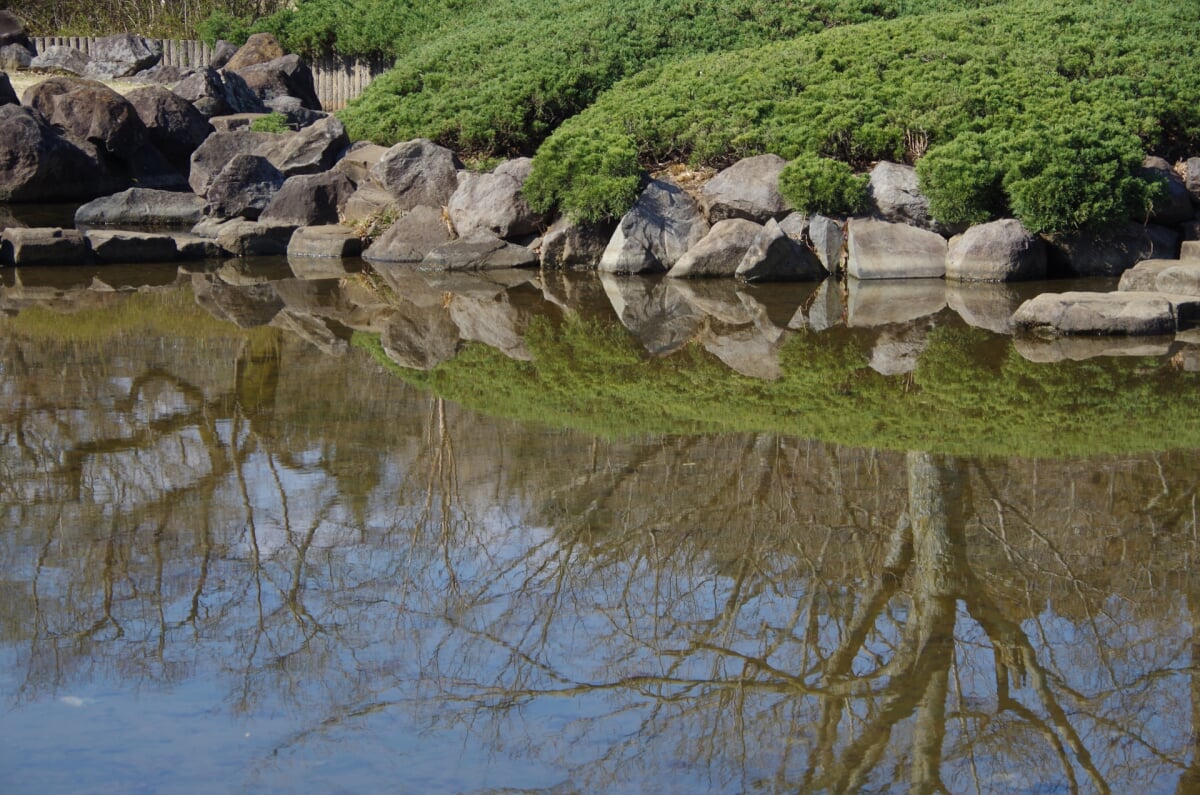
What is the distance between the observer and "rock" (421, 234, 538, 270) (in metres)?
14.9

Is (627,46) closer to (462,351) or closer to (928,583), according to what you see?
(462,351)

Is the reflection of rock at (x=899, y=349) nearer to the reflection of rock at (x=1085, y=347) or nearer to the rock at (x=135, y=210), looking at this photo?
the reflection of rock at (x=1085, y=347)

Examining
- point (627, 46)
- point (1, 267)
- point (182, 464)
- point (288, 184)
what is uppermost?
point (627, 46)

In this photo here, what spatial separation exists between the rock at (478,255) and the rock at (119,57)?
17.6m

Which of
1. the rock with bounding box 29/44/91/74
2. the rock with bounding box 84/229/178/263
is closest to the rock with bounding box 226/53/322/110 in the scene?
the rock with bounding box 29/44/91/74

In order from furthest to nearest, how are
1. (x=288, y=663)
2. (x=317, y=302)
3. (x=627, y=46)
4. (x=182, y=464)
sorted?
(x=627, y=46) < (x=317, y=302) < (x=182, y=464) < (x=288, y=663)

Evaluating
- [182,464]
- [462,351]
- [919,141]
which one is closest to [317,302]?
[462,351]

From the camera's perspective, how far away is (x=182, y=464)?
679 cm

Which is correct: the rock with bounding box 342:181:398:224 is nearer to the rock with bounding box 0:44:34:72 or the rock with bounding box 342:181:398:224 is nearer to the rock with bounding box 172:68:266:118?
the rock with bounding box 172:68:266:118

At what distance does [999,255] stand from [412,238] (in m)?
6.76

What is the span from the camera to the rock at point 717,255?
13969mm

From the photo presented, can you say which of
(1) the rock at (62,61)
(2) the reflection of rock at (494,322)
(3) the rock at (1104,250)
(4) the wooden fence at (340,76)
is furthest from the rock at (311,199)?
(1) the rock at (62,61)

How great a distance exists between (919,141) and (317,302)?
7.02 metres

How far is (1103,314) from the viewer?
10.2 m
